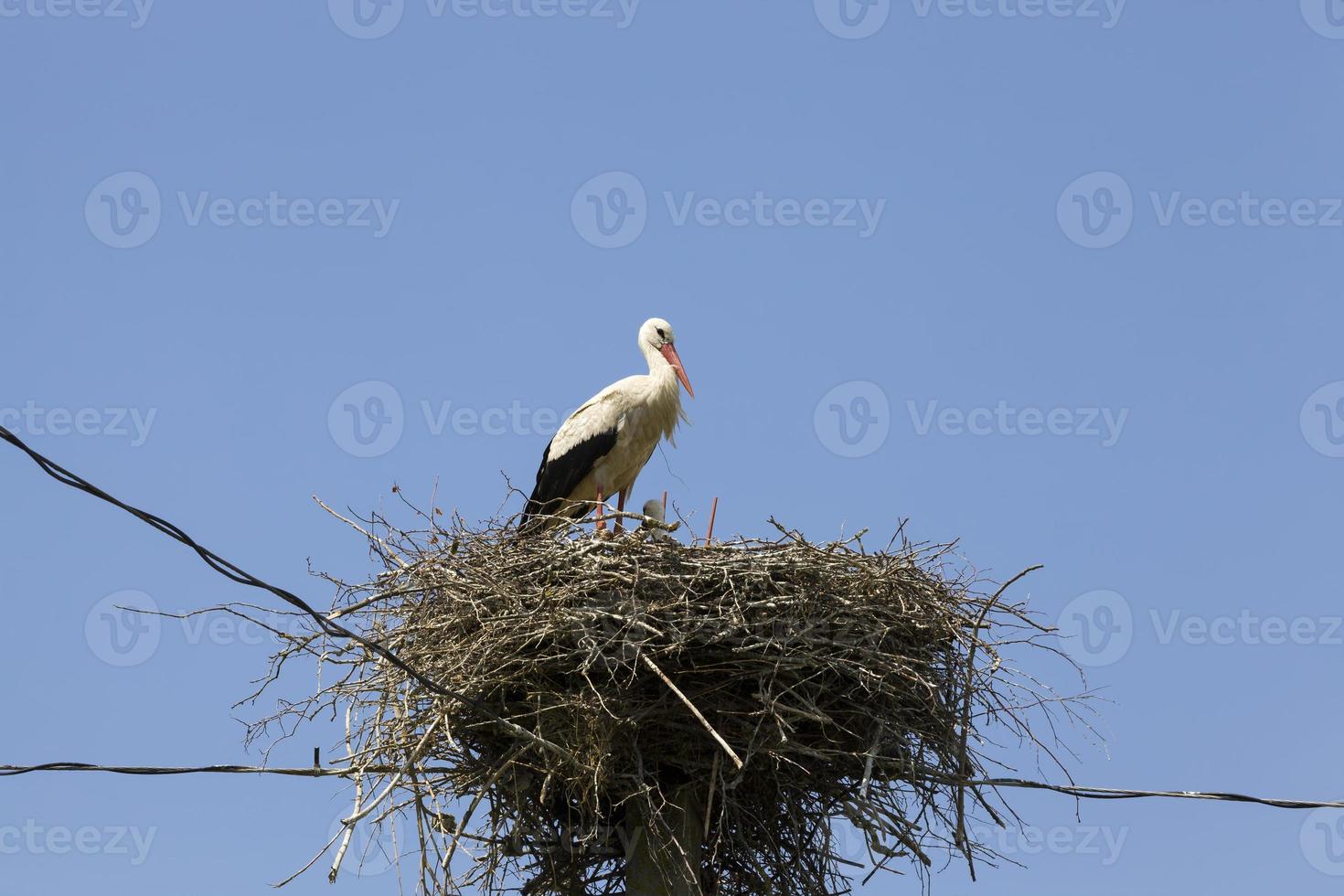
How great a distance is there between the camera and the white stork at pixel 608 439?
9.30m

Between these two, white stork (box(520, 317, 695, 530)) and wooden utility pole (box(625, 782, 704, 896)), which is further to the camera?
white stork (box(520, 317, 695, 530))

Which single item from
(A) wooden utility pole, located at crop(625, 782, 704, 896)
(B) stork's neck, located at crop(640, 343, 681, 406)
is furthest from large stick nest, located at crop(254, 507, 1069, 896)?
(B) stork's neck, located at crop(640, 343, 681, 406)

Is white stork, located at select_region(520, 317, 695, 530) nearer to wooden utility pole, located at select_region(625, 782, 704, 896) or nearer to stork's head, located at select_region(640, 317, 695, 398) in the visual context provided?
stork's head, located at select_region(640, 317, 695, 398)

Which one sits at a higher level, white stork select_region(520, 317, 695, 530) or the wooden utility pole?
white stork select_region(520, 317, 695, 530)

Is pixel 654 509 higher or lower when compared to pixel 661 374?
lower

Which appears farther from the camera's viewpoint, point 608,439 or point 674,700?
point 608,439

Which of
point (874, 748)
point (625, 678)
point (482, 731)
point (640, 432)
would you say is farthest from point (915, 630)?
point (640, 432)

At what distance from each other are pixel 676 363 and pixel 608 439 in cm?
72

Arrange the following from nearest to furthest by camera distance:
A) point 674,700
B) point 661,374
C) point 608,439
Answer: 1. point 674,700
2. point 608,439
3. point 661,374

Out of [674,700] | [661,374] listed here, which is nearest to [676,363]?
[661,374]

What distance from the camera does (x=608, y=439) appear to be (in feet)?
30.5

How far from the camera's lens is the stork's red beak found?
9.59 metres

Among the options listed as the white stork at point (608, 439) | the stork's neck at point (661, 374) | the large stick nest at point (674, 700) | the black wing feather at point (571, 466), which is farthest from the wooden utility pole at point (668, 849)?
the stork's neck at point (661, 374)

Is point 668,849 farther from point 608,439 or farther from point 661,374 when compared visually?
point 661,374
